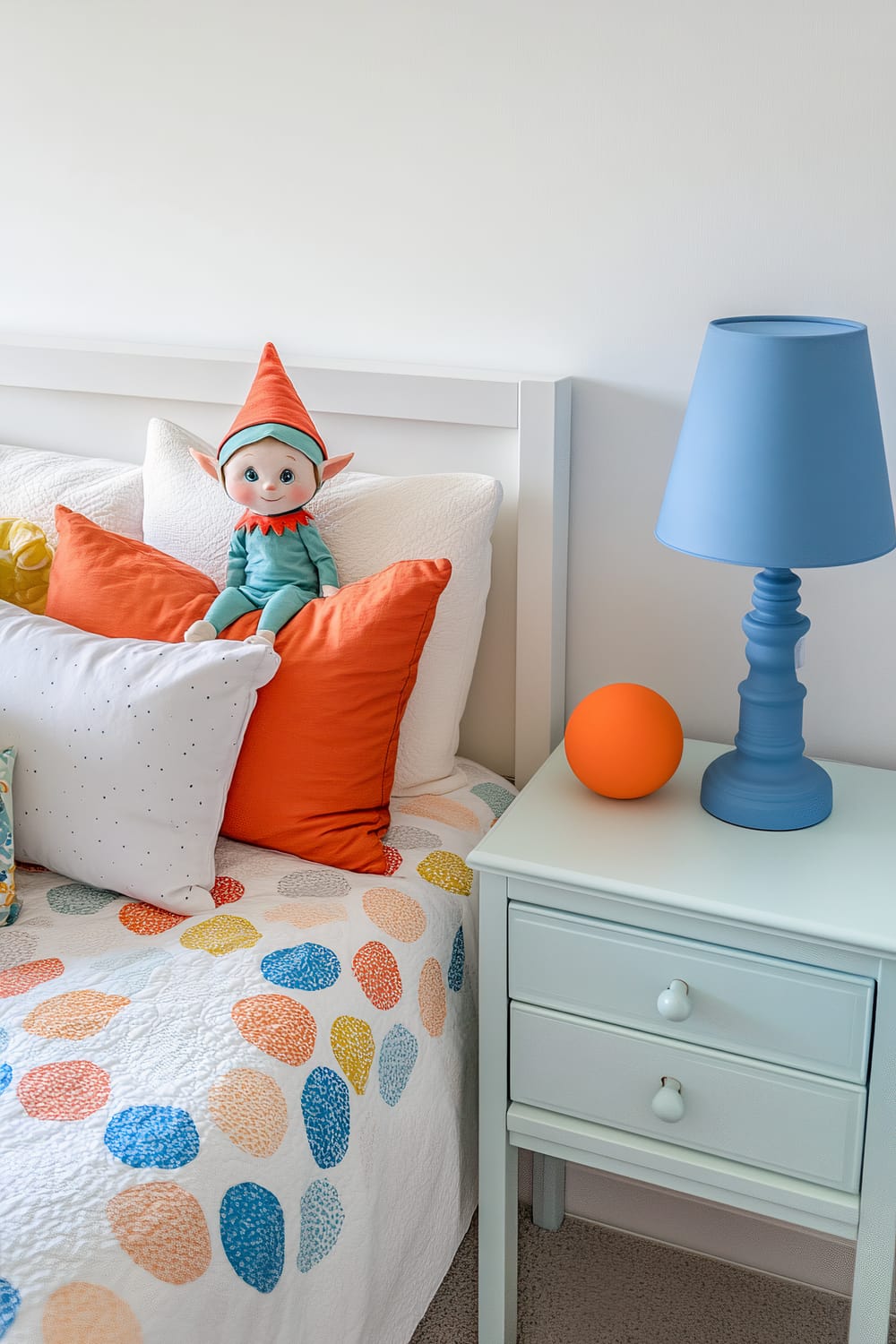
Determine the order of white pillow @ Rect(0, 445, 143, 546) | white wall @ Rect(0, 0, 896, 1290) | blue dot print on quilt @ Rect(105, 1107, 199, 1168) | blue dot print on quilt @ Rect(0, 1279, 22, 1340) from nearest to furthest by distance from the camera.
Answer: blue dot print on quilt @ Rect(0, 1279, 22, 1340), blue dot print on quilt @ Rect(105, 1107, 199, 1168), white wall @ Rect(0, 0, 896, 1290), white pillow @ Rect(0, 445, 143, 546)

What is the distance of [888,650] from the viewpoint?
1.38m

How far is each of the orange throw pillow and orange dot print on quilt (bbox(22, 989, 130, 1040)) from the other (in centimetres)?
30

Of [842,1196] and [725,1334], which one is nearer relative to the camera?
[842,1196]

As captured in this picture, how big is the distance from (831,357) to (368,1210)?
0.93m

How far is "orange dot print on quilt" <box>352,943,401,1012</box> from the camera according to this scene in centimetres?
119

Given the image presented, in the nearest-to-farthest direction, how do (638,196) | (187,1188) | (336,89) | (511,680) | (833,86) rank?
1. (187,1188)
2. (833,86)
3. (638,196)
4. (336,89)
5. (511,680)

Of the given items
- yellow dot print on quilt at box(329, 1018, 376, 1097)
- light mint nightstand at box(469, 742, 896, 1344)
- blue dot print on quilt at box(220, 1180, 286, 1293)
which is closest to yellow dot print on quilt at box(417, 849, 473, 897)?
light mint nightstand at box(469, 742, 896, 1344)

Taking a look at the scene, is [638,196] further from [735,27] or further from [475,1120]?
[475,1120]

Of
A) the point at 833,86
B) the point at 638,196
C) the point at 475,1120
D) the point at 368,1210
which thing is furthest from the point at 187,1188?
the point at 833,86

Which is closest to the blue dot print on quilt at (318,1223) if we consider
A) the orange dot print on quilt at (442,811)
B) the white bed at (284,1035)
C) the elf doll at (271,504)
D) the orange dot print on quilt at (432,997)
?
the white bed at (284,1035)

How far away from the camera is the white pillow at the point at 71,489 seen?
1609mm

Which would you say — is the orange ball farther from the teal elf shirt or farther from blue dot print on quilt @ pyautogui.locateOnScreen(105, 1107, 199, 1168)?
blue dot print on quilt @ pyautogui.locateOnScreen(105, 1107, 199, 1168)

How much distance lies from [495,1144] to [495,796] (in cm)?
44

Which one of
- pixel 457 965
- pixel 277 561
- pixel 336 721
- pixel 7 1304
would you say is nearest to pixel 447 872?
pixel 457 965
